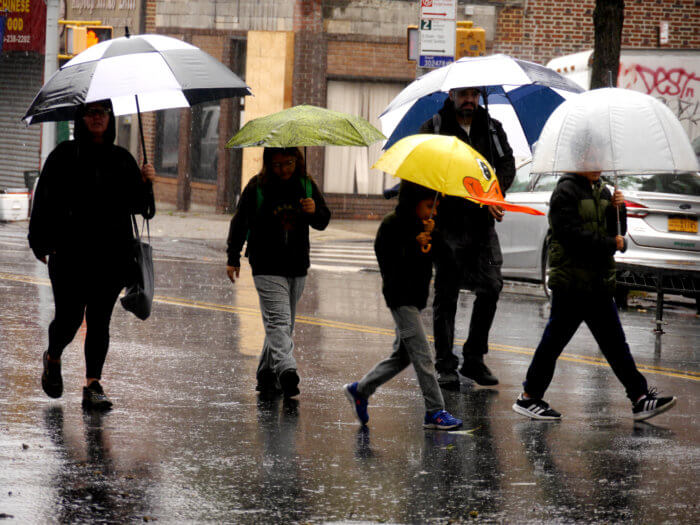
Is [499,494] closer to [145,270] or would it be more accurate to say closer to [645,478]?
[645,478]

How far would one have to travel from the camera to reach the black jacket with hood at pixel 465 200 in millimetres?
8539

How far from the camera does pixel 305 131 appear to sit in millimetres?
7656

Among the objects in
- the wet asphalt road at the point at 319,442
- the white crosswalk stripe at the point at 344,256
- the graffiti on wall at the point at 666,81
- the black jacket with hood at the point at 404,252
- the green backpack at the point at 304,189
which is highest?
the graffiti on wall at the point at 666,81

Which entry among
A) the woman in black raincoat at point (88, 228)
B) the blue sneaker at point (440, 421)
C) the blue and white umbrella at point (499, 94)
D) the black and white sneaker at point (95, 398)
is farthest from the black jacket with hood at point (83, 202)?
the blue and white umbrella at point (499, 94)

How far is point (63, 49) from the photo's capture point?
25375 mm

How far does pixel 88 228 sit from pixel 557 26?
21.4 m

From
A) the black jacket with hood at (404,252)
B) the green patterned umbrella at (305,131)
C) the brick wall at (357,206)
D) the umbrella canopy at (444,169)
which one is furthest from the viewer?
the brick wall at (357,206)

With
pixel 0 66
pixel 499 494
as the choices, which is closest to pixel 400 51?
pixel 0 66

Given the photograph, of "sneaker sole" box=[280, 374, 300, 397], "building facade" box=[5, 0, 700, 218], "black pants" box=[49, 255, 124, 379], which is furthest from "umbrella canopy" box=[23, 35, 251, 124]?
"building facade" box=[5, 0, 700, 218]

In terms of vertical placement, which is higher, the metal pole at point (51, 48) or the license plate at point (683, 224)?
the metal pole at point (51, 48)

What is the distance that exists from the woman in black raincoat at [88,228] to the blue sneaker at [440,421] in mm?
1886

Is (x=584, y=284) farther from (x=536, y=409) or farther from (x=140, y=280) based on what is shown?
(x=140, y=280)

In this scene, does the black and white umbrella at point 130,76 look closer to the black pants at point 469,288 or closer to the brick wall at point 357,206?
the black pants at point 469,288

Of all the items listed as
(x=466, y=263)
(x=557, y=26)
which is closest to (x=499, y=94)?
(x=466, y=263)
